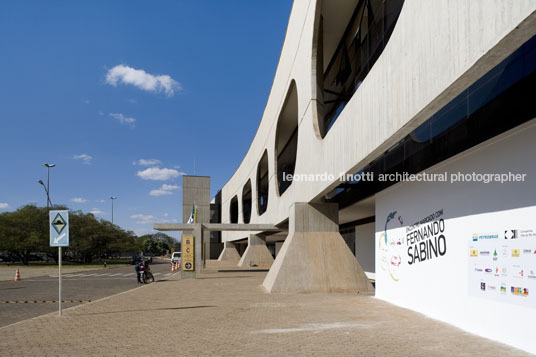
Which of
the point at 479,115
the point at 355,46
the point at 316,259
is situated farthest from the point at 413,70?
the point at 355,46

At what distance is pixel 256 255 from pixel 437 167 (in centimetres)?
3544

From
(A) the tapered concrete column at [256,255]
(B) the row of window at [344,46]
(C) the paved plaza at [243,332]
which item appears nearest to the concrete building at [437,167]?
(B) the row of window at [344,46]

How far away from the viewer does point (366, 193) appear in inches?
625

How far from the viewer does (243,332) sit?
28.0 feet

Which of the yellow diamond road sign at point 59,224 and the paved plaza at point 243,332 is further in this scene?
the yellow diamond road sign at point 59,224

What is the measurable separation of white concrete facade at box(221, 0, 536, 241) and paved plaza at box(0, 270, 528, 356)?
412 centimetres

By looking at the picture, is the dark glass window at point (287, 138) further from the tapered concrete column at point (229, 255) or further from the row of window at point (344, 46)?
the tapered concrete column at point (229, 255)

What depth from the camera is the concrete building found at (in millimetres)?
6711

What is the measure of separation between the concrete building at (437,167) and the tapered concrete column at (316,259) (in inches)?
2.1

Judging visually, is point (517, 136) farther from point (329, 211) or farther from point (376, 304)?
point (329, 211)

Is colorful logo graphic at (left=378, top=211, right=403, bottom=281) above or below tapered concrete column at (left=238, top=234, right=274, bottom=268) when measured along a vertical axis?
above

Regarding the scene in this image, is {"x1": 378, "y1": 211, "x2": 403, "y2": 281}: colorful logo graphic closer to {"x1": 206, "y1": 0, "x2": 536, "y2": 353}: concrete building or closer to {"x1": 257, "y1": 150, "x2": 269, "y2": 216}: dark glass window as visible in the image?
{"x1": 206, "y1": 0, "x2": 536, "y2": 353}: concrete building

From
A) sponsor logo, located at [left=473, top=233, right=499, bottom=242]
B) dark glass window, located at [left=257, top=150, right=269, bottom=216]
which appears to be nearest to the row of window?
sponsor logo, located at [left=473, top=233, right=499, bottom=242]

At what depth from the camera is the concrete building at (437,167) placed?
6711 millimetres
